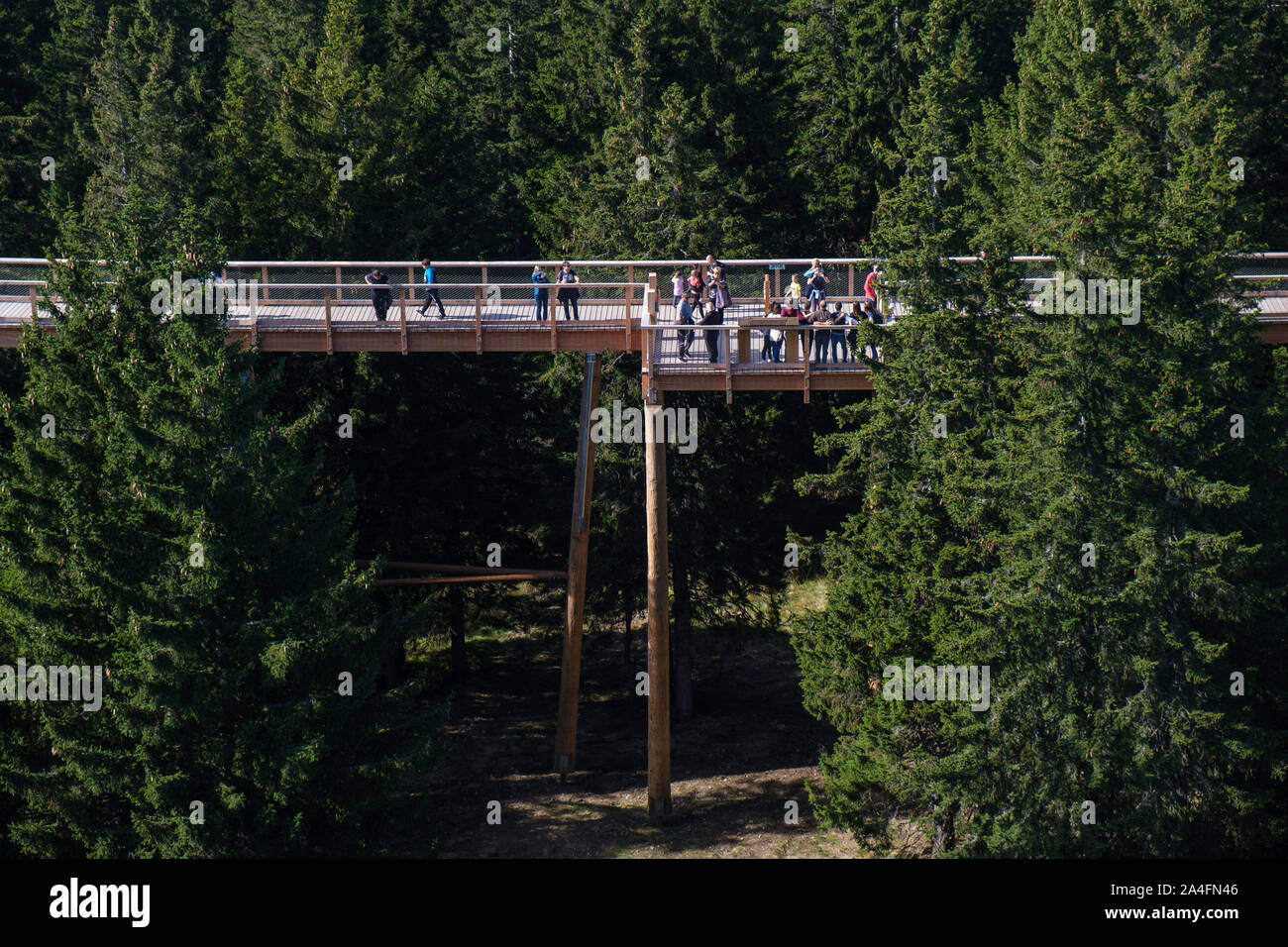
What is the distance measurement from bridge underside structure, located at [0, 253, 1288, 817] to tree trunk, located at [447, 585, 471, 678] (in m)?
7.07

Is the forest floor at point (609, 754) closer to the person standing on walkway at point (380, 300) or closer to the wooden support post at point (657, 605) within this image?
the wooden support post at point (657, 605)

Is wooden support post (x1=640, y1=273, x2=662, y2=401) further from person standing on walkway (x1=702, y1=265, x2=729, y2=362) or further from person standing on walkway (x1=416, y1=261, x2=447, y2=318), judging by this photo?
person standing on walkway (x1=416, y1=261, x2=447, y2=318)

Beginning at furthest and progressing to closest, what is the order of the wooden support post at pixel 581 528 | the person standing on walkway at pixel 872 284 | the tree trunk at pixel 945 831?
the wooden support post at pixel 581 528, the person standing on walkway at pixel 872 284, the tree trunk at pixel 945 831

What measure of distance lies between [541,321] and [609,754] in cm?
1111

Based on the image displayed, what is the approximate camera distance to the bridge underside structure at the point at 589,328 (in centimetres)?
3139

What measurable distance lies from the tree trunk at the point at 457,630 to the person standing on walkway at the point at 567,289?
11.5m

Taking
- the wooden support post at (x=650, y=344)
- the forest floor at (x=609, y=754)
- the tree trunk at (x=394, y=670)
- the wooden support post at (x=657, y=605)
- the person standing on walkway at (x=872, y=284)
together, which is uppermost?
the person standing on walkway at (x=872, y=284)

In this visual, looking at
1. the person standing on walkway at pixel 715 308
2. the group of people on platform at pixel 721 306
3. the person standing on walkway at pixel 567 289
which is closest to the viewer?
the group of people on platform at pixel 721 306

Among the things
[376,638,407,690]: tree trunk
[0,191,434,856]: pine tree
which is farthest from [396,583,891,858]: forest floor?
[0,191,434,856]: pine tree

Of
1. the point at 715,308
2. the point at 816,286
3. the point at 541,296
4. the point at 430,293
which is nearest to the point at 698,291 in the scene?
the point at 715,308

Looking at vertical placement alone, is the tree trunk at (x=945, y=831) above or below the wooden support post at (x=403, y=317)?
below

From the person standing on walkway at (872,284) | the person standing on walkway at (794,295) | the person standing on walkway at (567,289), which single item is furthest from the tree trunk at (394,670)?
the person standing on walkway at (872,284)
